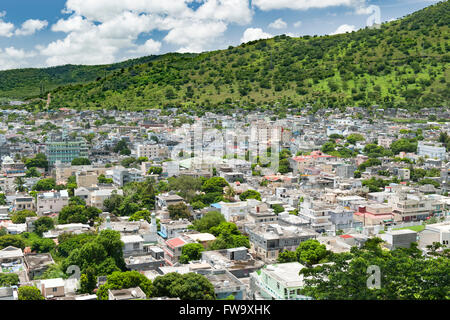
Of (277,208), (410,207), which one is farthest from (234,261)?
(410,207)

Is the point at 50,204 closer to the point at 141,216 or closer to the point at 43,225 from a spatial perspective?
the point at 43,225

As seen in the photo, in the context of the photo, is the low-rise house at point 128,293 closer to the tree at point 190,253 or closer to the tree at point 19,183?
the tree at point 190,253

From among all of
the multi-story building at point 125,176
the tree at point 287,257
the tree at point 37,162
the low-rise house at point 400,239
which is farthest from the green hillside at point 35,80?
the low-rise house at point 400,239

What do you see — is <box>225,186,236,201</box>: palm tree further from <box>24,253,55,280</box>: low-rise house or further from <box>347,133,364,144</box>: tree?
<box>347,133,364,144</box>: tree

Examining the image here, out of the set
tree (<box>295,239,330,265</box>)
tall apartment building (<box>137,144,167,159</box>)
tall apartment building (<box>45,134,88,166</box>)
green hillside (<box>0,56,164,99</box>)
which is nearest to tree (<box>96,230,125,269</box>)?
tree (<box>295,239,330,265</box>)

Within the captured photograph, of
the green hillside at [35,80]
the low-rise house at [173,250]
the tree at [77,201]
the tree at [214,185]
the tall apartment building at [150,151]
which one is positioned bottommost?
the low-rise house at [173,250]
